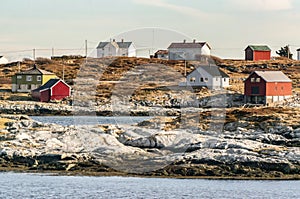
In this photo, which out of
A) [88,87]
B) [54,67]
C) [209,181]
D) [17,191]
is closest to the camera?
[17,191]

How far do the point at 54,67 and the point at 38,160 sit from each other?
235 ft

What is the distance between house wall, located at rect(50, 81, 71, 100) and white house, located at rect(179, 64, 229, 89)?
14207mm

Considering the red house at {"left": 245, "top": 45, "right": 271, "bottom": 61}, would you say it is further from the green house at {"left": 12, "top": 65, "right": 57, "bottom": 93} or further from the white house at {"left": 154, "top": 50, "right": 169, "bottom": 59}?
the green house at {"left": 12, "top": 65, "right": 57, "bottom": 93}

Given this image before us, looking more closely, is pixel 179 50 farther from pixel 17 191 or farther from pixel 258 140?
pixel 17 191

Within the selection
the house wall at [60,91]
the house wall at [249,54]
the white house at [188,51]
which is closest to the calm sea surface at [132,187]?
the house wall at [60,91]

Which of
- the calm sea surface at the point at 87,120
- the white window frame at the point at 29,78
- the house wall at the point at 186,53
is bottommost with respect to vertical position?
the calm sea surface at the point at 87,120

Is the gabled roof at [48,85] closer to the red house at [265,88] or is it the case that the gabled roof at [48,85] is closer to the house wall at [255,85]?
the house wall at [255,85]

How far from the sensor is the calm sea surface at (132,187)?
3225cm

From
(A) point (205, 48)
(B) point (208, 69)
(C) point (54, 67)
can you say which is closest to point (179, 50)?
(A) point (205, 48)

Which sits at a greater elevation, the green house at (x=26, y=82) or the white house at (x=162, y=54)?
the white house at (x=162, y=54)

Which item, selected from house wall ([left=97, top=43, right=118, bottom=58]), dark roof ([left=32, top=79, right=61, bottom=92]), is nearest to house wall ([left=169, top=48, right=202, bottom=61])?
house wall ([left=97, top=43, right=118, bottom=58])

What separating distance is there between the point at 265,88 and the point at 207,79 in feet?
37.9

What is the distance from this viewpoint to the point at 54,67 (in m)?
109

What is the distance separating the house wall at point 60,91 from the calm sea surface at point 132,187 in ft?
150
